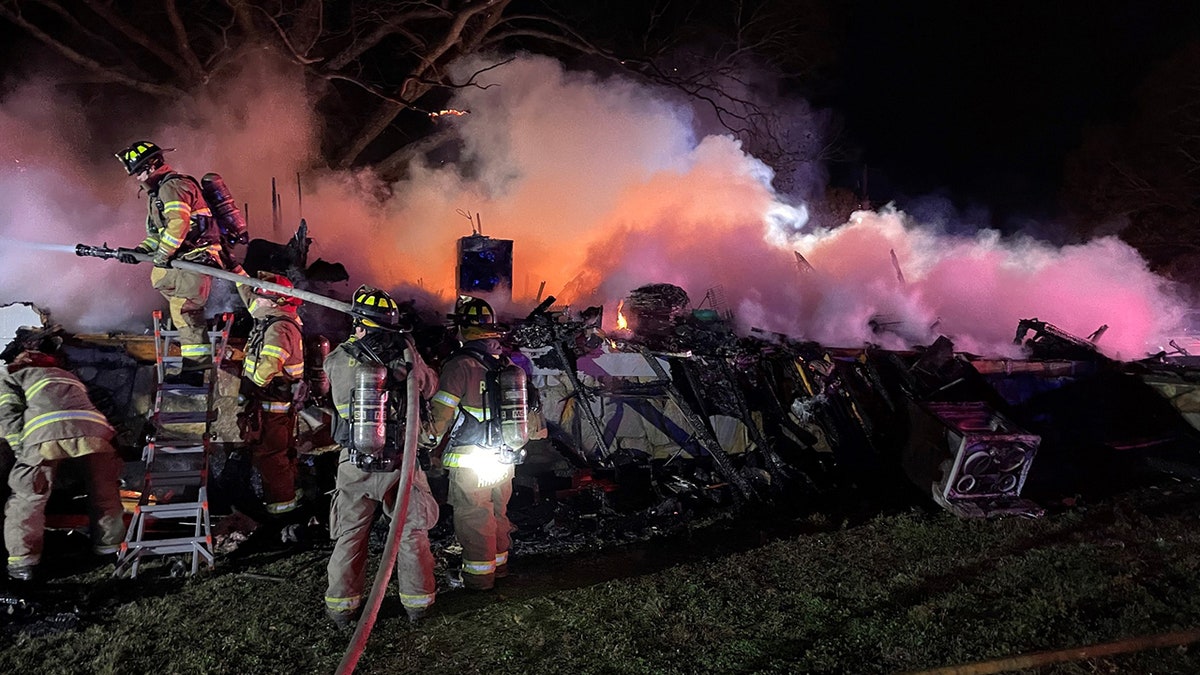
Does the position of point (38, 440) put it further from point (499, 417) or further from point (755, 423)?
point (755, 423)

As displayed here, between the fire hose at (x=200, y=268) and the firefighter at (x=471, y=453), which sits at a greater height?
the fire hose at (x=200, y=268)

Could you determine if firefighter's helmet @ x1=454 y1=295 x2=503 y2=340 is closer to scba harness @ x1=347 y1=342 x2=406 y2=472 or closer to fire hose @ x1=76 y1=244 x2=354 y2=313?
scba harness @ x1=347 y1=342 x2=406 y2=472

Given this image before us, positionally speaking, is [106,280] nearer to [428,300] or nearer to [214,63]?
Result: [428,300]

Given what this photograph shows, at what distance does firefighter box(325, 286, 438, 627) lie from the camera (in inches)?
171

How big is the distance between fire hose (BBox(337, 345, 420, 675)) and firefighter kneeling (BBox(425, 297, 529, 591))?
36cm

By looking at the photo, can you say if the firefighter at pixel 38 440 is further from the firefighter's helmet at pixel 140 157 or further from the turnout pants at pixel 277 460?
the firefighter's helmet at pixel 140 157

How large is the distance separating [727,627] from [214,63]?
1270 cm

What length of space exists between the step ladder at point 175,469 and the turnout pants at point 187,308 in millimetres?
85

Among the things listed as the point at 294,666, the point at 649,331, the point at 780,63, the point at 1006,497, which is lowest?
the point at 294,666

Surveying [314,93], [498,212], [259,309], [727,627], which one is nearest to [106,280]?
[259,309]

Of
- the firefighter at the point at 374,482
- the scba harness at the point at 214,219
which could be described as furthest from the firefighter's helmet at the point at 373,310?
the scba harness at the point at 214,219

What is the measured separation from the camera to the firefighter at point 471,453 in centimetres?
471

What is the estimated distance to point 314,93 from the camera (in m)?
13.3

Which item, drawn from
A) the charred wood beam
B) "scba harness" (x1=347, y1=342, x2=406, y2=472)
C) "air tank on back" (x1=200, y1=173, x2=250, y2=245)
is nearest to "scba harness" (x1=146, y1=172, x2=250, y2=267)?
"air tank on back" (x1=200, y1=173, x2=250, y2=245)
